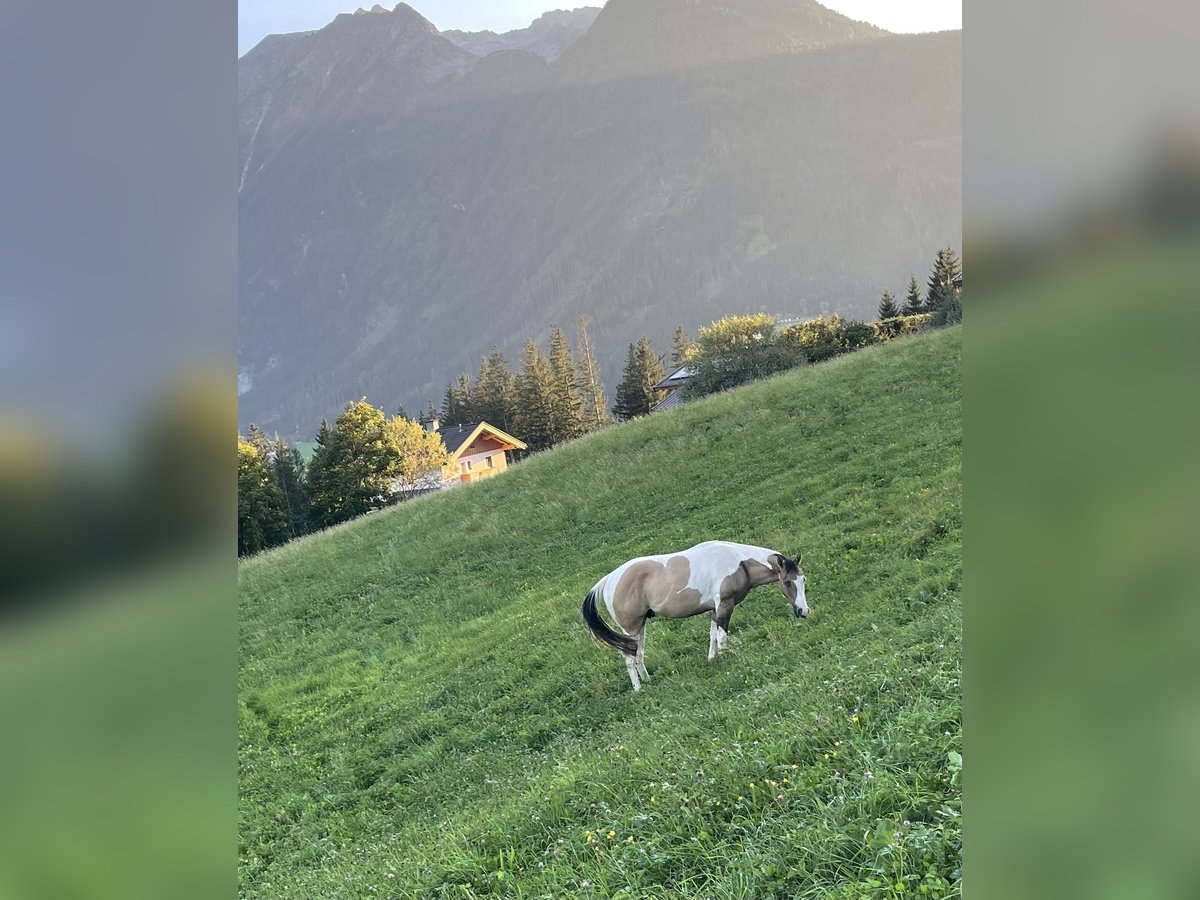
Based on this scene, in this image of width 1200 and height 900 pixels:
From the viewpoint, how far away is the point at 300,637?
40.0 ft

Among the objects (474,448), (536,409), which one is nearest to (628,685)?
(474,448)

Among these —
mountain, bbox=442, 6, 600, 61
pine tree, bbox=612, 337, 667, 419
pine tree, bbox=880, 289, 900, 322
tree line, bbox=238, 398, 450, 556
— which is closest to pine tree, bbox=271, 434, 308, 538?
tree line, bbox=238, 398, 450, 556

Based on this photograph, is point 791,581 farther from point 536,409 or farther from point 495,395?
point 495,395

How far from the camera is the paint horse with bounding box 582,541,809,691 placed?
6535 millimetres

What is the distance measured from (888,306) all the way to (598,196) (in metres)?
14.1

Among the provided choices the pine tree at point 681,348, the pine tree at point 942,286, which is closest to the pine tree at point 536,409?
the pine tree at point 681,348

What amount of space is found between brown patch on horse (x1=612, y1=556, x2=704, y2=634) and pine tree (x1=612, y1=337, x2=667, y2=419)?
15.6 metres

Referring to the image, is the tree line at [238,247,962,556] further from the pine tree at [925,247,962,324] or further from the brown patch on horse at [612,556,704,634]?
the brown patch on horse at [612,556,704,634]

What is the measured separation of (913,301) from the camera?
22906 millimetres

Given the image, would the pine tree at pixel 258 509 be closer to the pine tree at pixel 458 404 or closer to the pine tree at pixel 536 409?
the pine tree at pixel 458 404

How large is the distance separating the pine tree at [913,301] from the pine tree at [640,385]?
778 centimetres
